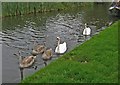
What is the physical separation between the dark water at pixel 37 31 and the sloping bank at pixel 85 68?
10.6 feet

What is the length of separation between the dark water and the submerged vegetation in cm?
104

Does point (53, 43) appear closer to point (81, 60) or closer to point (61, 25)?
point (61, 25)

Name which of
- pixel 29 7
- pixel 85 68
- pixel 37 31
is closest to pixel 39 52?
pixel 37 31

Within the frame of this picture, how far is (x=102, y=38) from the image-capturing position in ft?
65.3

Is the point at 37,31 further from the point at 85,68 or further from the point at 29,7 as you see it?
the point at 85,68

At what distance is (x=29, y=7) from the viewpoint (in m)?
39.7

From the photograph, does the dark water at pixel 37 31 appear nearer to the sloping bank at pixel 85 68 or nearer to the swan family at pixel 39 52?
the swan family at pixel 39 52

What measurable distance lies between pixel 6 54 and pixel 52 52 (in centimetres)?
314

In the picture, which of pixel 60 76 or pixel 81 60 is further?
pixel 81 60

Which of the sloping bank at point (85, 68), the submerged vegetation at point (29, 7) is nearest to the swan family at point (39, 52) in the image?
the sloping bank at point (85, 68)

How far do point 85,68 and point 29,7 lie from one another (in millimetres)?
27226

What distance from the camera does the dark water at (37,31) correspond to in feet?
63.6

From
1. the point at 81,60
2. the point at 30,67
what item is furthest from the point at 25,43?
the point at 81,60

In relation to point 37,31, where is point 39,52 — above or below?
below
